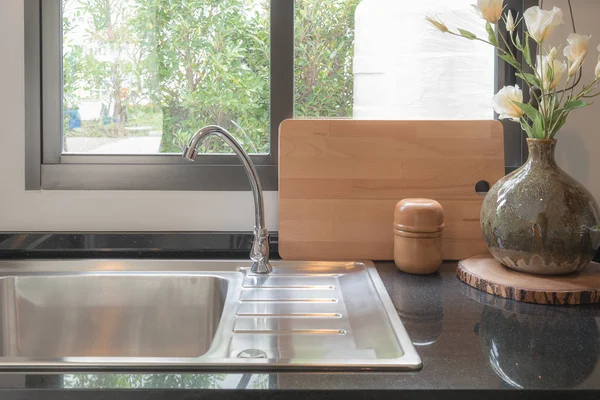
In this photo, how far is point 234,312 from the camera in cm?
109

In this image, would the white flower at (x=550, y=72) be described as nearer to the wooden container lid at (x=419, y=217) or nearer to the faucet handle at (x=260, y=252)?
the wooden container lid at (x=419, y=217)

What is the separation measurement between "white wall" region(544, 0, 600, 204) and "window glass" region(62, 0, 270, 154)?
2.35ft

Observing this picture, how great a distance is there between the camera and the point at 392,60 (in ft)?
4.92

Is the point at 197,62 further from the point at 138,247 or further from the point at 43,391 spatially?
the point at 43,391

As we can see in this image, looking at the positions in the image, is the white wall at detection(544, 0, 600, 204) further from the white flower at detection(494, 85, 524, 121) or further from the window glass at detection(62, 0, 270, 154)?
the window glass at detection(62, 0, 270, 154)

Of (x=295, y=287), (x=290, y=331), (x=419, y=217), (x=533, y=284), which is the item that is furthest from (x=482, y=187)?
(x=290, y=331)

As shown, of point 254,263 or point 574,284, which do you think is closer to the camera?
point 574,284

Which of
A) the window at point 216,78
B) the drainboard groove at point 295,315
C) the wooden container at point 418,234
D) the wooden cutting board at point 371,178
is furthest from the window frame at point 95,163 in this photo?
the drainboard groove at point 295,315

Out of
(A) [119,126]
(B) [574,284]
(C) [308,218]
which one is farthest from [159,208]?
(B) [574,284]

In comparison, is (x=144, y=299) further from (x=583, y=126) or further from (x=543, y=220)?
(x=583, y=126)

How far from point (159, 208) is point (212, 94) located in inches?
12.6

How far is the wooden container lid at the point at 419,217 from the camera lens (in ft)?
4.09

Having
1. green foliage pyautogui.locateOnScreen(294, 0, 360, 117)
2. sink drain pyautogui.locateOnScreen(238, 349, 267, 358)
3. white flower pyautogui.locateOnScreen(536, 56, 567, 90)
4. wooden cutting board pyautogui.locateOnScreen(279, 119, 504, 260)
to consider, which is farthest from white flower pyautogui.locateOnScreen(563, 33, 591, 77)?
sink drain pyautogui.locateOnScreen(238, 349, 267, 358)

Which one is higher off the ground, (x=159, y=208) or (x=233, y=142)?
(x=233, y=142)
